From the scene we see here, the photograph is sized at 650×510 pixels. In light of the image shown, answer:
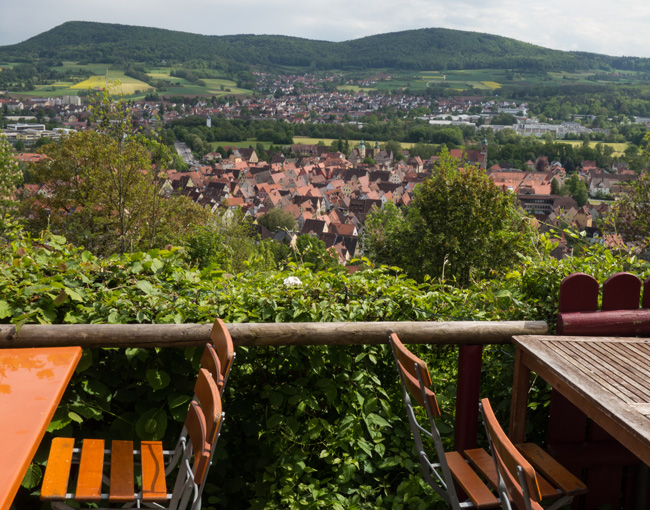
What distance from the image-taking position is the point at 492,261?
53.6 feet

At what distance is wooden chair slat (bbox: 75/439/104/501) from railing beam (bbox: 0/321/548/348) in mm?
343

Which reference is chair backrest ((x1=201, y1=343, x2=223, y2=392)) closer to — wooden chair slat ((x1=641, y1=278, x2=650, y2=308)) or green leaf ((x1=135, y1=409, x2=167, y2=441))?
green leaf ((x1=135, y1=409, x2=167, y2=441))

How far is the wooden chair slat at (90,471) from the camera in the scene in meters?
1.76

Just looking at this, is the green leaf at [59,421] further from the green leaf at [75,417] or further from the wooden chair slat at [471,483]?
the wooden chair slat at [471,483]

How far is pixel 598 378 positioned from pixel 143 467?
136cm

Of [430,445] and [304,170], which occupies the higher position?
[430,445]

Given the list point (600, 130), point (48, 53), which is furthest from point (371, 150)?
point (48, 53)

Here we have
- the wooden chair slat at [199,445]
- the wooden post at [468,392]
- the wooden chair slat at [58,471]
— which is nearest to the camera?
the wooden chair slat at [199,445]

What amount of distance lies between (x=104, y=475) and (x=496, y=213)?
1558 cm

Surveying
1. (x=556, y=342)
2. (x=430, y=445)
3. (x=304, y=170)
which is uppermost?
(x=556, y=342)

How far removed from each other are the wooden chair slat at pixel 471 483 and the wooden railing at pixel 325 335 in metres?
0.33

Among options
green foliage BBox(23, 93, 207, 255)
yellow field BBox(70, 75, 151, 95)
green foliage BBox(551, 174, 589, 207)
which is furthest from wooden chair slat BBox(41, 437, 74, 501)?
green foliage BBox(551, 174, 589, 207)

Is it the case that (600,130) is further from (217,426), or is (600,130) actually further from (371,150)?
(217,426)

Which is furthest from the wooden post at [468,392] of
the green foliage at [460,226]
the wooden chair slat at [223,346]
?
the green foliage at [460,226]
